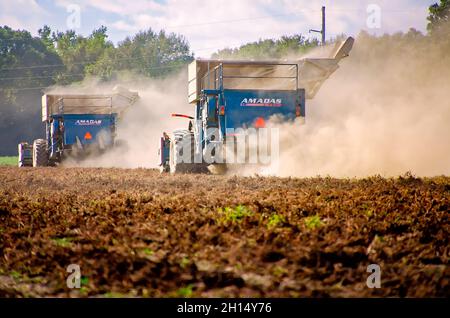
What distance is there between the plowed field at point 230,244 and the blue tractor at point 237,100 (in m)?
6.53

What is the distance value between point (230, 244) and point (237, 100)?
1144cm

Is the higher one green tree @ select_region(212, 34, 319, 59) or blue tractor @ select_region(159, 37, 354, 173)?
green tree @ select_region(212, 34, 319, 59)

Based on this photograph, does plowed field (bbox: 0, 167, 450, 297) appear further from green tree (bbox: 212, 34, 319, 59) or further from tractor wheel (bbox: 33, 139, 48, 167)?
green tree (bbox: 212, 34, 319, 59)

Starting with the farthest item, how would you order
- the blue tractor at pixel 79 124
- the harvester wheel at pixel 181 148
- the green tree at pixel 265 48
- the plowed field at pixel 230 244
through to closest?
the green tree at pixel 265 48 < the blue tractor at pixel 79 124 < the harvester wheel at pixel 181 148 < the plowed field at pixel 230 244

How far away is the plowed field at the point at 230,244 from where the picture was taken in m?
5.50

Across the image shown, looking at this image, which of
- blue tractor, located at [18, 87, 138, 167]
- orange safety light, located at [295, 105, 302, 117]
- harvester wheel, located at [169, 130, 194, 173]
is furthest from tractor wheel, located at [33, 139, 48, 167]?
orange safety light, located at [295, 105, 302, 117]

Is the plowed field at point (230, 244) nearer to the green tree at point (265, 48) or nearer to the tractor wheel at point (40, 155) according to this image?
the tractor wheel at point (40, 155)

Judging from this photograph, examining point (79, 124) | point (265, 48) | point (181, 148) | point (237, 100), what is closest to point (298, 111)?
point (237, 100)

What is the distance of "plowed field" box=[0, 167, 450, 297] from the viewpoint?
Answer: 18.0 ft

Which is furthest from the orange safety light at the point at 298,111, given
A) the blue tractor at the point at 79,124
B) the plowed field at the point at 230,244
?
the blue tractor at the point at 79,124

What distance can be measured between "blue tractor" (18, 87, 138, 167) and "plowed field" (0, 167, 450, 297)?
18731 mm
